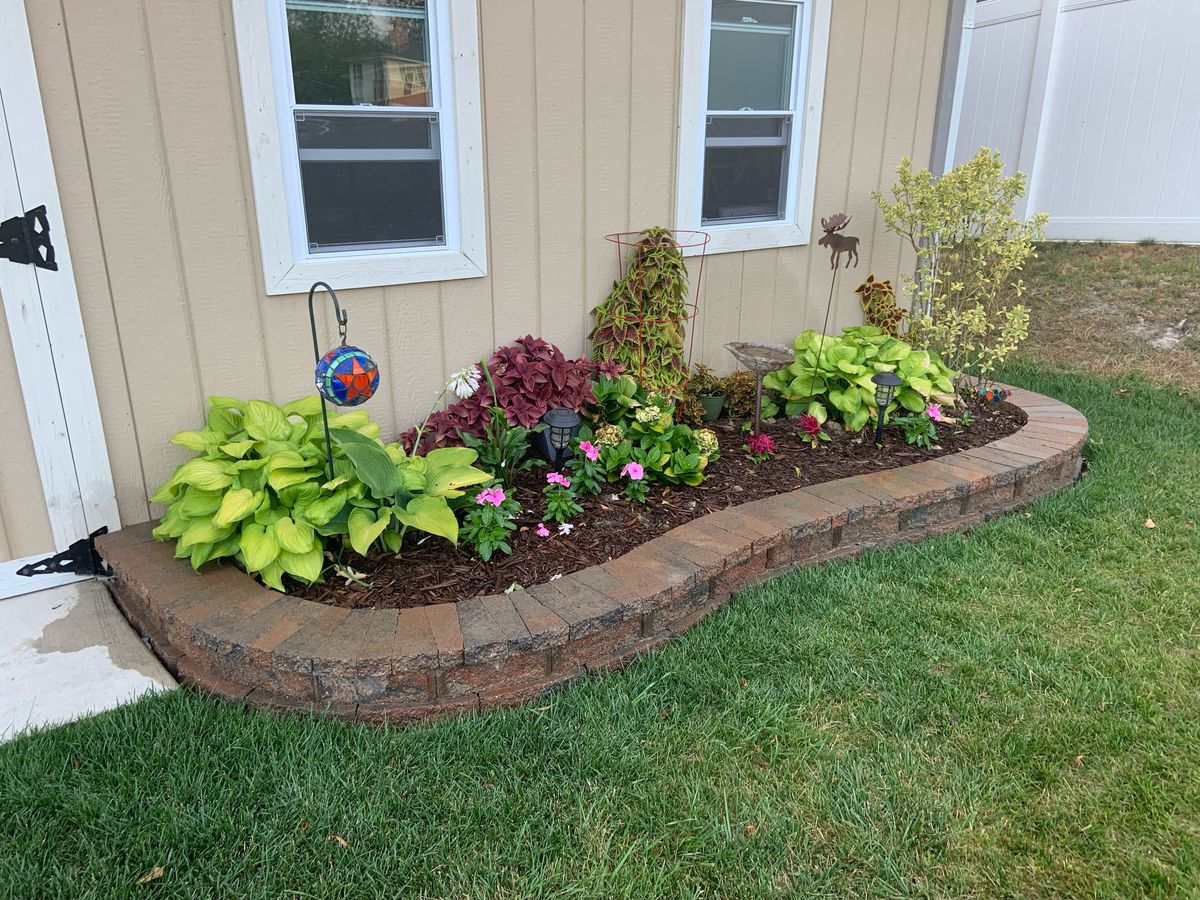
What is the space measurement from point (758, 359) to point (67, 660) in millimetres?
2690


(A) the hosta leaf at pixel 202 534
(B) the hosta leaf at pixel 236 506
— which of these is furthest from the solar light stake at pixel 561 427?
(A) the hosta leaf at pixel 202 534

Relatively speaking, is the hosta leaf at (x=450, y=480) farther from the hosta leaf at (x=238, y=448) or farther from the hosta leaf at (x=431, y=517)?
the hosta leaf at (x=238, y=448)

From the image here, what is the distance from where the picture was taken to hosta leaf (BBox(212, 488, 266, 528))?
2244 millimetres

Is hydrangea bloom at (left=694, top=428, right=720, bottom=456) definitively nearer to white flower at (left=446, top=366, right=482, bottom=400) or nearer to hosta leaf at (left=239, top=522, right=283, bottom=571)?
white flower at (left=446, top=366, right=482, bottom=400)

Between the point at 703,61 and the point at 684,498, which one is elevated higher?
the point at 703,61

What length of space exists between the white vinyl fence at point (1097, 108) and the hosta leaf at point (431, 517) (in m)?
5.57

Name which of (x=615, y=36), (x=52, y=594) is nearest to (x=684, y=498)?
(x=615, y=36)

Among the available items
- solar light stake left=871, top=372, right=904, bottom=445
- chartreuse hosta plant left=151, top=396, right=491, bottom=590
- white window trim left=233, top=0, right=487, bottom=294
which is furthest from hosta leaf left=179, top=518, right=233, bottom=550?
solar light stake left=871, top=372, right=904, bottom=445

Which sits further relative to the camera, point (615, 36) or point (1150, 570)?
point (615, 36)

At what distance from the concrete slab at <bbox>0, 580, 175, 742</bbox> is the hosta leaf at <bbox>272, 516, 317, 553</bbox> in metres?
0.47

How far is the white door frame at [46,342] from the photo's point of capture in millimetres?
2246

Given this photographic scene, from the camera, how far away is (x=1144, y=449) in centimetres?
402

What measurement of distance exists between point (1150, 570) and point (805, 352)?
5.46 ft

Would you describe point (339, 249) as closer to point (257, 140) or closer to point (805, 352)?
point (257, 140)
